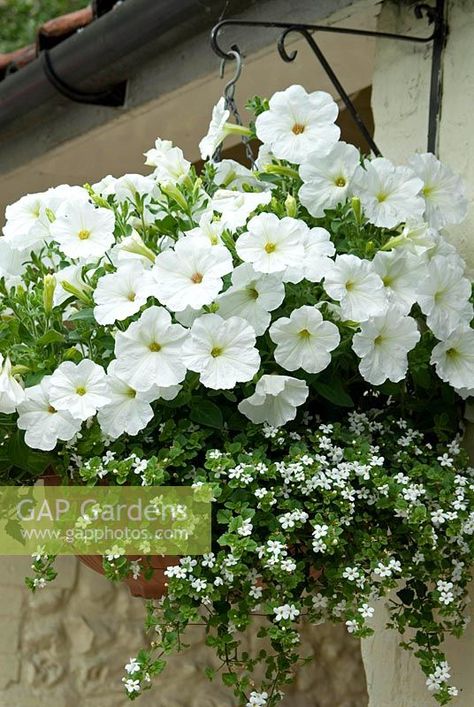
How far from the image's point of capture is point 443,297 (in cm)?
165

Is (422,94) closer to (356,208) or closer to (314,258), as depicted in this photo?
(356,208)

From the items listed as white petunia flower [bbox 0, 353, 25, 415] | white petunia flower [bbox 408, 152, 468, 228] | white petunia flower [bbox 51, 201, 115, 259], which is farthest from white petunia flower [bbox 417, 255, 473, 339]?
white petunia flower [bbox 0, 353, 25, 415]

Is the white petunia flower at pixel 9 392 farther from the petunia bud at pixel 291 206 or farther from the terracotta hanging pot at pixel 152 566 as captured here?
the petunia bud at pixel 291 206

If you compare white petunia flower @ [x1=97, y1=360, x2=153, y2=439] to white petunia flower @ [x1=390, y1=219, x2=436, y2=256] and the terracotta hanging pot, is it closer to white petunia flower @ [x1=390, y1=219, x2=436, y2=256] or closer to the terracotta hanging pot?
the terracotta hanging pot

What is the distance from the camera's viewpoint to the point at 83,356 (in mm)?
1651

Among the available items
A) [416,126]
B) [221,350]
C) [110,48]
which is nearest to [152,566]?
[221,350]

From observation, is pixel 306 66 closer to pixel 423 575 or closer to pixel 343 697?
pixel 423 575

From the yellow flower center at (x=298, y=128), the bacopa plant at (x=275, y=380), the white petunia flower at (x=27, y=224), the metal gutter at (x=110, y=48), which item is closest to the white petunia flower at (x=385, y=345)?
the bacopa plant at (x=275, y=380)

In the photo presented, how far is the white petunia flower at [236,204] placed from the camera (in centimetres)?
161

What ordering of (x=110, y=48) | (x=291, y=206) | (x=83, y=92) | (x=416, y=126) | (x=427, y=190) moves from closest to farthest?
1. (x=291, y=206)
2. (x=427, y=190)
3. (x=416, y=126)
4. (x=110, y=48)
5. (x=83, y=92)

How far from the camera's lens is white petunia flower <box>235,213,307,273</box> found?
5.08 ft

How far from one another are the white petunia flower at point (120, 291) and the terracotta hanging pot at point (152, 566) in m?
0.29

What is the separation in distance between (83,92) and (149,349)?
1.48m

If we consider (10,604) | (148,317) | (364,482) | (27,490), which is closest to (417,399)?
(364,482)
